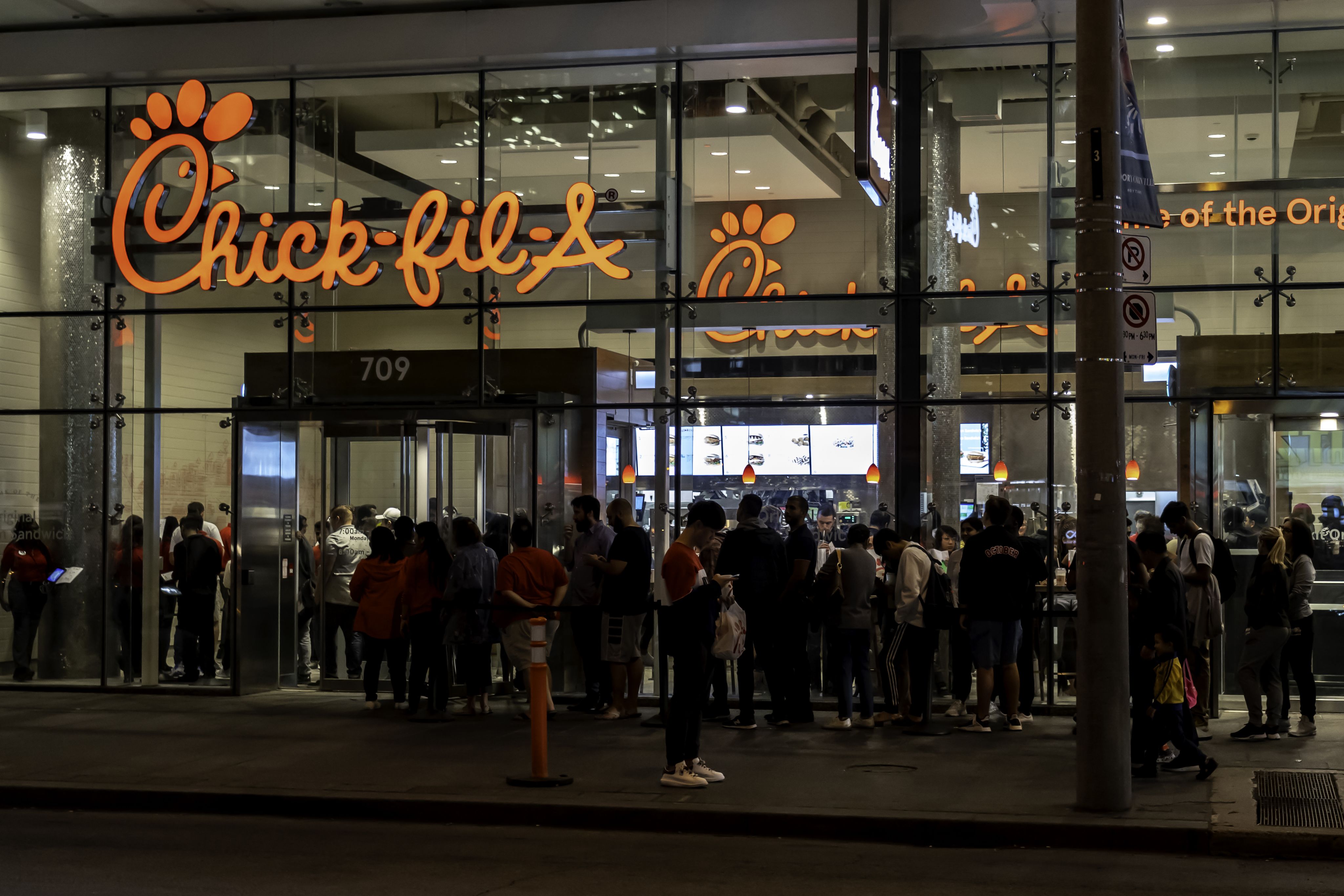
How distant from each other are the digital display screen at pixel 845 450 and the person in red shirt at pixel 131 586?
23.4 feet

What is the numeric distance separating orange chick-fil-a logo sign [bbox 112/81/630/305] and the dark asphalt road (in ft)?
23.2

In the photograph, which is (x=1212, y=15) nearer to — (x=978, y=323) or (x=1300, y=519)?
(x=978, y=323)

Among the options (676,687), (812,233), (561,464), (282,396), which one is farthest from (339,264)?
(676,687)

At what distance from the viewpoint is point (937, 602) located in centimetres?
1230

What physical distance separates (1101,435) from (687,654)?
299 centimetres

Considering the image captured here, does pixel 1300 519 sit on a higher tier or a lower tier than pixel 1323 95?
lower

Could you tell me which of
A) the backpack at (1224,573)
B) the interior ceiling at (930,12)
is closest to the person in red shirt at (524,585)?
the interior ceiling at (930,12)

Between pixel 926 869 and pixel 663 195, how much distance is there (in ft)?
27.2

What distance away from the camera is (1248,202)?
13648mm

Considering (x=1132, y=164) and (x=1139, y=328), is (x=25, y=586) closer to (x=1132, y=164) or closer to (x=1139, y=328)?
(x=1139, y=328)

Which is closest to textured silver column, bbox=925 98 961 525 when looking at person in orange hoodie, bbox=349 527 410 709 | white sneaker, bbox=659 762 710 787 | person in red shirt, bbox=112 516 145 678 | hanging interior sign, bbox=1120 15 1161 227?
hanging interior sign, bbox=1120 15 1161 227

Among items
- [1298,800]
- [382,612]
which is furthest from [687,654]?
[382,612]

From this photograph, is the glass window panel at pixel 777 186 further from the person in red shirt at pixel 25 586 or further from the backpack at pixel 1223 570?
the person in red shirt at pixel 25 586

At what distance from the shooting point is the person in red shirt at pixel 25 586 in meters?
15.4
